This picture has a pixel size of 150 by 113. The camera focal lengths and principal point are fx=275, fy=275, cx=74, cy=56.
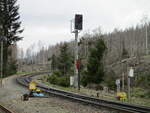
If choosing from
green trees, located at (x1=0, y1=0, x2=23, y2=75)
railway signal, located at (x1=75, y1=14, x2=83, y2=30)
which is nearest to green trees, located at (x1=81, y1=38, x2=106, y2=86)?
railway signal, located at (x1=75, y1=14, x2=83, y2=30)

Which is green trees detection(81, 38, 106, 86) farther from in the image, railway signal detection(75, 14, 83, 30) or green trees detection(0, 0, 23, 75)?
green trees detection(0, 0, 23, 75)

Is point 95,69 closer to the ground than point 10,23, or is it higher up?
closer to the ground

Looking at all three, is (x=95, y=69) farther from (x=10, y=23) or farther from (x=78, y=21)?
(x=10, y=23)

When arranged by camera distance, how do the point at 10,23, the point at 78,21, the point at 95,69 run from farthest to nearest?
1. the point at 10,23
2. the point at 95,69
3. the point at 78,21

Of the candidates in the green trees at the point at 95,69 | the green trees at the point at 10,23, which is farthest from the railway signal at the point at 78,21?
the green trees at the point at 10,23

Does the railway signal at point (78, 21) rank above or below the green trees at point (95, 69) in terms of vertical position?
above

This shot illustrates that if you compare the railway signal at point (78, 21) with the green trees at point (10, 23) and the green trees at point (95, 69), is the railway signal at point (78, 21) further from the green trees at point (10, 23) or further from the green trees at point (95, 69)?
the green trees at point (10, 23)

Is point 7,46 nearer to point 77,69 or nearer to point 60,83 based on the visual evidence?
point 60,83

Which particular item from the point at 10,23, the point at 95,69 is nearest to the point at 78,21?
the point at 95,69

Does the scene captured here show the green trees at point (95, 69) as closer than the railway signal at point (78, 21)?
No

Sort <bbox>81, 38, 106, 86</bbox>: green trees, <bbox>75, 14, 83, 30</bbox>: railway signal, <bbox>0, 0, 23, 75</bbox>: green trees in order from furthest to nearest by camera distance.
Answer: <bbox>0, 0, 23, 75</bbox>: green trees → <bbox>81, 38, 106, 86</bbox>: green trees → <bbox>75, 14, 83, 30</bbox>: railway signal

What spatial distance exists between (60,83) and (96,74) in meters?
5.29

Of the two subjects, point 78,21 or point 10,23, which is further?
point 10,23

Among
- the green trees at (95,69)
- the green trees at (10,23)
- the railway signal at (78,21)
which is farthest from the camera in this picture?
the green trees at (10,23)
